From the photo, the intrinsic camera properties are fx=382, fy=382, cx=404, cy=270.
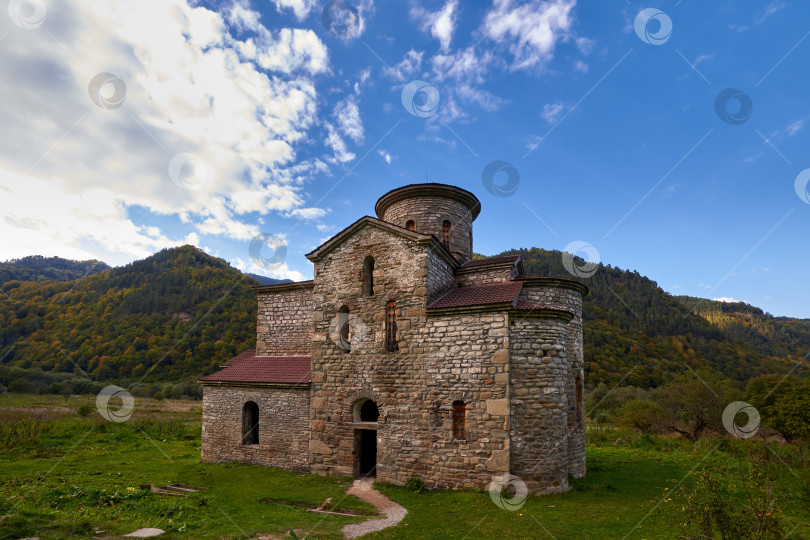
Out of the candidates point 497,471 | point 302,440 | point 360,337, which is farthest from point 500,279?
point 302,440

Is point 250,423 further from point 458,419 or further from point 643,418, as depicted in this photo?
point 643,418

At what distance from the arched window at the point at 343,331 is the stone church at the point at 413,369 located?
0.12ft

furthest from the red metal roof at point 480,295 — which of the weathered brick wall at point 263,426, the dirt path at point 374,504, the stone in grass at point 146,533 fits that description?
the stone in grass at point 146,533

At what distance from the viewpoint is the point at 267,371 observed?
597 inches

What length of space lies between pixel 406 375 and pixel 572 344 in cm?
595

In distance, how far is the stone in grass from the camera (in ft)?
26.1

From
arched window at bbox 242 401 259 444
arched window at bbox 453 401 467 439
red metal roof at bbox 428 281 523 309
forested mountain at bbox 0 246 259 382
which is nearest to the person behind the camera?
arched window at bbox 453 401 467 439

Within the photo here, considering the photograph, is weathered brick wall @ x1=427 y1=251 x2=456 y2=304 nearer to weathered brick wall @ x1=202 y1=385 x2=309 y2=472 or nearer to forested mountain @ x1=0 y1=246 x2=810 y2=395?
weathered brick wall @ x1=202 y1=385 x2=309 y2=472

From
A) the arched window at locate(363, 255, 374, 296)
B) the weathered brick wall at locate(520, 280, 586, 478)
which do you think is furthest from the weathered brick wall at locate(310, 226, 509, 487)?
the weathered brick wall at locate(520, 280, 586, 478)

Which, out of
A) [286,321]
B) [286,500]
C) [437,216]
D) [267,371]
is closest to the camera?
[286,500]

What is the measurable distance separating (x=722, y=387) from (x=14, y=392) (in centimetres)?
6143

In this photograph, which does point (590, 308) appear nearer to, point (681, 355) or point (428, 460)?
point (681, 355)

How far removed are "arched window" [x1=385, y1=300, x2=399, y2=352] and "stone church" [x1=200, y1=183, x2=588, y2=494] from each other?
3cm

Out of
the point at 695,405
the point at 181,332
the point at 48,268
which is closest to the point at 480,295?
the point at 695,405
